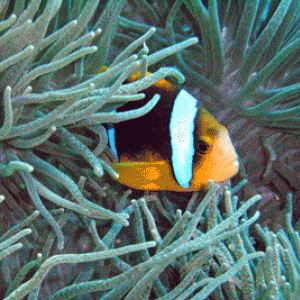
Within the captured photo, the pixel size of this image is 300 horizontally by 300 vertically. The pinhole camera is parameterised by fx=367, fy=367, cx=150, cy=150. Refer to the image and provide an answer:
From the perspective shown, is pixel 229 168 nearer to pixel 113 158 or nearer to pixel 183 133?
pixel 183 133

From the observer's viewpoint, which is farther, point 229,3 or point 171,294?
point 229,3

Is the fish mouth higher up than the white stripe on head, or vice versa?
the white stripe on head

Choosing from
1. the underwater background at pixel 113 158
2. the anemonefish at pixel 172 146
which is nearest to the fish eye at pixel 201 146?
the anemonefish at pixel 172 146

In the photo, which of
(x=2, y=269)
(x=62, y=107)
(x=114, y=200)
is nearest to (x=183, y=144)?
(x=114, y=200)

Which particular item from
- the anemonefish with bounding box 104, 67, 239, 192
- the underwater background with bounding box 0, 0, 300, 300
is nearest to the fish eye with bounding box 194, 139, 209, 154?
the anemonefish with bounding box 104, 67, 239, 192

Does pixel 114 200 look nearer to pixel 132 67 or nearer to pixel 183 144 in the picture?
pixel 183 144

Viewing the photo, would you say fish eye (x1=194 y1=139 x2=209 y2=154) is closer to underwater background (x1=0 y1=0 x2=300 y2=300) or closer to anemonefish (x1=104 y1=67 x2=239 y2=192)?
anemonefish (x1=104 y1=67 x2=239 y2=192)

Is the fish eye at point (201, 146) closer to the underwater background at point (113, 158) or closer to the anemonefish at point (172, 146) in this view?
the anemonefish at point (172, 146)
